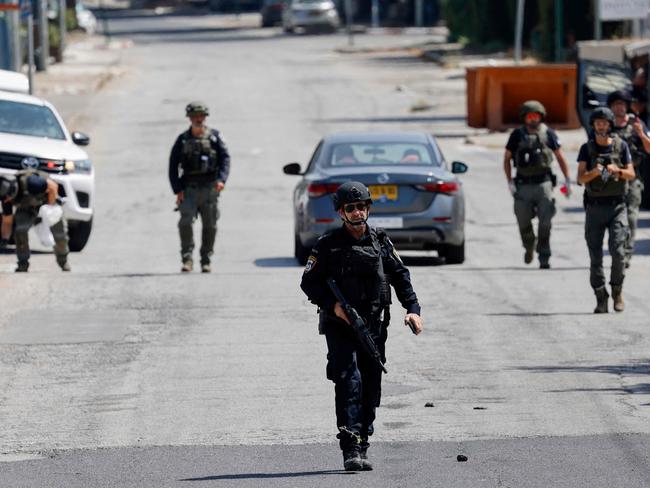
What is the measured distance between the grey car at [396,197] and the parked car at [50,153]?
300 centimetres

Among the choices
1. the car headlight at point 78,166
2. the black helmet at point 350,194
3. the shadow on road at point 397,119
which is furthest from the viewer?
the shadow on road at point 397,119

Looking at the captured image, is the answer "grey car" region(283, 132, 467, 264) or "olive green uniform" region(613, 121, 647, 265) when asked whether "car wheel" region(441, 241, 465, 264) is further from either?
"olive green uniform" region(613, 121, 647, 265)

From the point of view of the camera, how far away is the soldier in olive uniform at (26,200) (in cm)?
1902

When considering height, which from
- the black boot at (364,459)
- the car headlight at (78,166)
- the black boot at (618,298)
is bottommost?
the black boot at (618,298)

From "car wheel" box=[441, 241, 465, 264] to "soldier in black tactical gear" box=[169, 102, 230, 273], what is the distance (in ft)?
8.97

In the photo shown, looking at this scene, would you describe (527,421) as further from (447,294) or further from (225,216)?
(225,216)

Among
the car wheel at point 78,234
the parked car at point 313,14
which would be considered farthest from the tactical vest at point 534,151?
the parked car at point 313,14

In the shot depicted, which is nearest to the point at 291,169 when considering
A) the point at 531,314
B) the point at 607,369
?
the point at 531,314

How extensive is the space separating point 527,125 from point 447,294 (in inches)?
109

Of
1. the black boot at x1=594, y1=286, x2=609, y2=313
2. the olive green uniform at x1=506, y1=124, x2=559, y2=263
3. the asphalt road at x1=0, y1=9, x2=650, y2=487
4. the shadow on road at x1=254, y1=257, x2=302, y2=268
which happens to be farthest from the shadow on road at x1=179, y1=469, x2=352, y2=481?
the shadow on road at x1=254, y1=257, x2=302, y2=268

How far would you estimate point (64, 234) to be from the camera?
19469 millimetres

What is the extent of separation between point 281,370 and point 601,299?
384 centimetres

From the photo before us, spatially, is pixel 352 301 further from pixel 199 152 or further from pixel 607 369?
pixel 199 152

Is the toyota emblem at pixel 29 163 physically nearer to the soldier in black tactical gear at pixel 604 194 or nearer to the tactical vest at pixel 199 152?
the tactical vest at pixel 199 152
